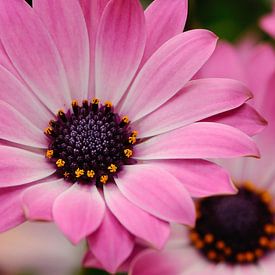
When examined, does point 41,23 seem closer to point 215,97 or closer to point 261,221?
point 215,97

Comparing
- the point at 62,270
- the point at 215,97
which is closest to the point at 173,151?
the point at 215,97

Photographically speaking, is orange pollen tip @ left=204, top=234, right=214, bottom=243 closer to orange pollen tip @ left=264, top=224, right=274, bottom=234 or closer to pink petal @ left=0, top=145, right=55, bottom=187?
orange pollen tip @ left=264, top=224, right=274, bottom=234

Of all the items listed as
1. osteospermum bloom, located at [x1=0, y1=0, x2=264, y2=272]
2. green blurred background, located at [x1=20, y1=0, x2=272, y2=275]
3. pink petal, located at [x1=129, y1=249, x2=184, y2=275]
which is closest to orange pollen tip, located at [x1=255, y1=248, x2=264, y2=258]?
pink petal, located at [x1=129, y1=249, x2=184, y2=275]

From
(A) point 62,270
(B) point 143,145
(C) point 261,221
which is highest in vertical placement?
(B) point 143,145

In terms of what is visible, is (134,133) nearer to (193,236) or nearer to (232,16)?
(193,236)

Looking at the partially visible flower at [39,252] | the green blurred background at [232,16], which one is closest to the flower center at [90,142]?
the partially visible flower at [39,252]

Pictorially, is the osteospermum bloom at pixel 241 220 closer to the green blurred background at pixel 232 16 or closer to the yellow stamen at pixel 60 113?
the yellow stamen at pixel 60 113
